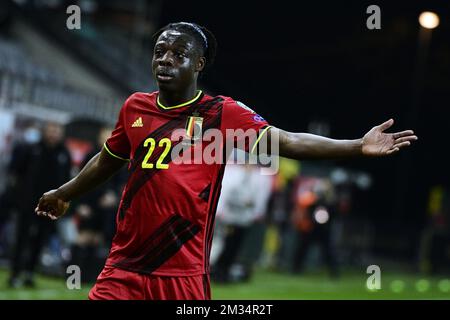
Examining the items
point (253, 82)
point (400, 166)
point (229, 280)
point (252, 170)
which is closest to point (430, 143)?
point (400, 166)

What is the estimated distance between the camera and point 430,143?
3334cm

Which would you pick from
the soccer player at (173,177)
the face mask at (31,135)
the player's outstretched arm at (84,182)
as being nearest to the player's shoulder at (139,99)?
the soccer player at (173,177)

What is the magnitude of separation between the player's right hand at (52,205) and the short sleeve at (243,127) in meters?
1.31

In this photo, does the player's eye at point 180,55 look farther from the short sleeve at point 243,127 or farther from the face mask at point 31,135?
the face mask at point 31,135

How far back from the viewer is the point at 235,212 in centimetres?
1591

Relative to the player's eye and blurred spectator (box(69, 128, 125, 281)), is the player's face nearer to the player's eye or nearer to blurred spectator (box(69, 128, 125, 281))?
the player's eye

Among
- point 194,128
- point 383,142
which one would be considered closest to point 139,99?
point 194,128

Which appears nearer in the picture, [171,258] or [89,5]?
[171,258]

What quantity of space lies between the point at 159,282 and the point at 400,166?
94.6 ft

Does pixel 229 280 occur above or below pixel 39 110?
below

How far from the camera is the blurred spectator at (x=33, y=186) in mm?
11398

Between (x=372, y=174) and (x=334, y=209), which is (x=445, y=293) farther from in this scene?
(x=372, y=174)

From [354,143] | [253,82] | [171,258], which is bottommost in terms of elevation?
[171,258]

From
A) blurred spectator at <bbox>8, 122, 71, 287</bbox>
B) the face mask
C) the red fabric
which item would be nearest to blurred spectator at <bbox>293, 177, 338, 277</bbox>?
the face mask
